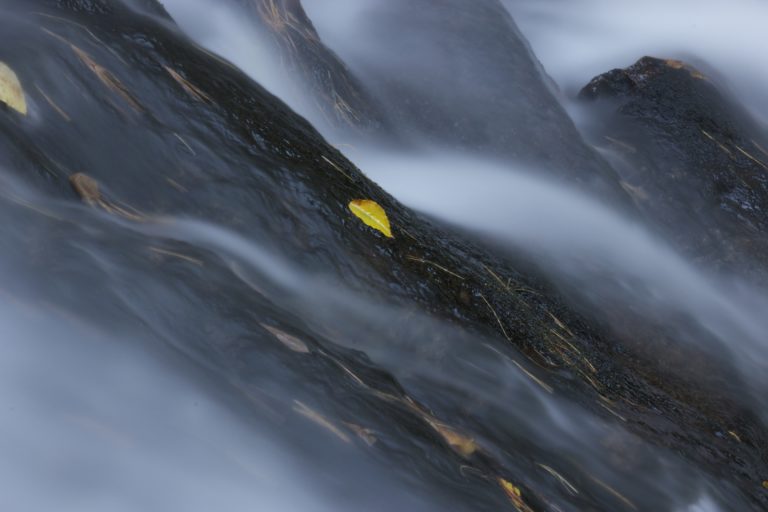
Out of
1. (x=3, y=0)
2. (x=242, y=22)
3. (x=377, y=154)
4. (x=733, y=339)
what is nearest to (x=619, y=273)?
(x=733, y=339)

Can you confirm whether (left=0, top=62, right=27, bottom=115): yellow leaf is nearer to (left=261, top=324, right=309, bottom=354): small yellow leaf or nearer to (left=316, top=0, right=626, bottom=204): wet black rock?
(left=261, top=324, right=309, bottom=354): small yellow leaf

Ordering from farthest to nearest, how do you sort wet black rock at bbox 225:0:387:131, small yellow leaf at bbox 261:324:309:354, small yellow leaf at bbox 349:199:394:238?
wet black rock at bbox 225:0:387:131 → small yellow leaf at bbox 349:199:394:238 → small yellow leaf at bbox 261:324:309:354

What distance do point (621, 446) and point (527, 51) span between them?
4255 mm

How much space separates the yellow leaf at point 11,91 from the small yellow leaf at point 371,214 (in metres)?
1.37

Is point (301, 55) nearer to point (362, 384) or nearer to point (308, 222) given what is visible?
point (308, 222)

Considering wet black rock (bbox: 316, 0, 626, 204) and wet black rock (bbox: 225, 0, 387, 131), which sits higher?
wet black rock (bbox: 316, 0, 626, 204)

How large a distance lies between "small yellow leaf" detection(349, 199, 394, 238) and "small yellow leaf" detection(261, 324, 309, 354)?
942 mm

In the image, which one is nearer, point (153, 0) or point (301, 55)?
point (153, 0)

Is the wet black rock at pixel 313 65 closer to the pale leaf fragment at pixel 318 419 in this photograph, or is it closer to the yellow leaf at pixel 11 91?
the yellow leaf at pixel 11 91

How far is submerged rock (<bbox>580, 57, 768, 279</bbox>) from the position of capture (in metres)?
6.11

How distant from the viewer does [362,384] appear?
277 cm

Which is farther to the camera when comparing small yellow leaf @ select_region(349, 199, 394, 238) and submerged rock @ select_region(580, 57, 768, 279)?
submerged rock @ select_region(580, 57, 768, 279)

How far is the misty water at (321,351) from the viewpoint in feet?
7.30

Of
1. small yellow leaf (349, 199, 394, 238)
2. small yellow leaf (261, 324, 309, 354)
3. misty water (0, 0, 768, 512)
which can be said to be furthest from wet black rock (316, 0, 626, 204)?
small yellow leaf (261, 324, 309, 354)
